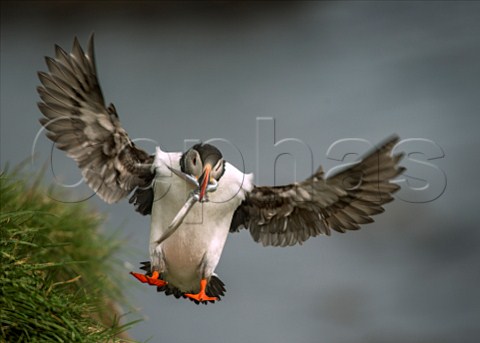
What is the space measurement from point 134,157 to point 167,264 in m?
0.48

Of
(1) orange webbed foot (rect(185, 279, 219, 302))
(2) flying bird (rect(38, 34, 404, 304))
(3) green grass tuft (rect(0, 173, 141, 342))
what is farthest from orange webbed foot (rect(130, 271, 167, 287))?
(3) green grass tuft (rect(0, 173, 141, 342))

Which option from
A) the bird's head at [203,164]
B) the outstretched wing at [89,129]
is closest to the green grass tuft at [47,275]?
the outstretched wing at [89,129]

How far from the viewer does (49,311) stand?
2.84 meters

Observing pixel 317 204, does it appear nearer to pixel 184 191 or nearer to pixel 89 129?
pixel 184 191

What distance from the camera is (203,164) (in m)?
2.62

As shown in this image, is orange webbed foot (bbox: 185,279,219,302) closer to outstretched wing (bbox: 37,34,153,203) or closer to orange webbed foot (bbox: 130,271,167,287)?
orange webbed foot (bbox: 130,271,167,287)

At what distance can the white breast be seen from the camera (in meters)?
2.76

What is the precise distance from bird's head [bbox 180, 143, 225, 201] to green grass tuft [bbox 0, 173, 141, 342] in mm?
704

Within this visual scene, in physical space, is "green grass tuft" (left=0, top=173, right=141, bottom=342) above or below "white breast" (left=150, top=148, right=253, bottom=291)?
below

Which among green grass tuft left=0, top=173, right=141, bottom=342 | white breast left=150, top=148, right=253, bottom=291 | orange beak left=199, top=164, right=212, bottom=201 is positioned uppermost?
orange beak left=199, top=164, right=212, bottom=201

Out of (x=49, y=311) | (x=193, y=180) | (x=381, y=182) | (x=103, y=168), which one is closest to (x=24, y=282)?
(x=49, y=311)

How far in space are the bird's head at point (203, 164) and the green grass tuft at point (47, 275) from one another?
704 mm

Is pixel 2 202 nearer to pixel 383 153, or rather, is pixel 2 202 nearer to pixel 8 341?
pixel 8 341

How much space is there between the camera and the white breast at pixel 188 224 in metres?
2.76
